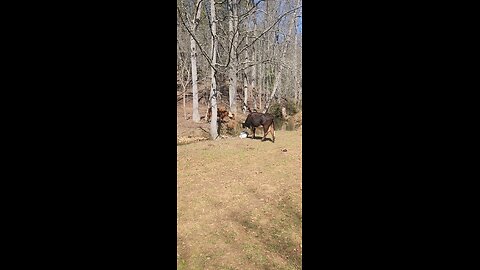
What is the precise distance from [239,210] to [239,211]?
0.08 feet

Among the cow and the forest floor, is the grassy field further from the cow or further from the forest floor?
the cow

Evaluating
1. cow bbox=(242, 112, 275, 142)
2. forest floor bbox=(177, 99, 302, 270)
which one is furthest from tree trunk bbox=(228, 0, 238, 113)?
forest floor bbox=(177, 99, 302, 270)

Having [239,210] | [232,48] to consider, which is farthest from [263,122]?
[239,210]

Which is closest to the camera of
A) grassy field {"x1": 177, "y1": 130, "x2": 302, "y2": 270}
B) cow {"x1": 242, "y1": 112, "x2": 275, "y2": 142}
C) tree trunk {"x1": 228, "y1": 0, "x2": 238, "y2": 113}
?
grassy field {"x1": 177, "y1": 130, "x2": 302, "y2": 270}

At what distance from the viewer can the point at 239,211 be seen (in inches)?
124

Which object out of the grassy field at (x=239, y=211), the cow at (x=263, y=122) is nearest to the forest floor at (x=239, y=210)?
the grassy field at (x=239, y=211)

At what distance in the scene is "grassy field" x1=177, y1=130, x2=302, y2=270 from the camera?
2.20 metres
